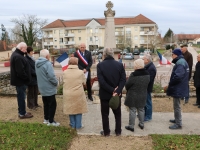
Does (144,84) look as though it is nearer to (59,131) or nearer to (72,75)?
(72,75)

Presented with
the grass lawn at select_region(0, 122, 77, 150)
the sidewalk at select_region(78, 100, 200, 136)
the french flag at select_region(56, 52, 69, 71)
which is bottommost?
the sidewalk at select_region(78, 100, 200, 136)

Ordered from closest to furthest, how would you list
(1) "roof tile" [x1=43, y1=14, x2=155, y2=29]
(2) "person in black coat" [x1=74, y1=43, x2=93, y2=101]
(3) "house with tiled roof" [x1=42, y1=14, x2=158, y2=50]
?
1. (2) "person in black coat" [x1=74, y1=43, x2=93, y2=101]
2. (3) "house with tiled roof" [x1=42, y1=14, x2=158, y2=50]
3. (1) "roof tile" [x1=43, y1=14, x2=155, y2=29]

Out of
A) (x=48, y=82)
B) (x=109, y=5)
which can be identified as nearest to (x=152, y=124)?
(x=48, y=82)

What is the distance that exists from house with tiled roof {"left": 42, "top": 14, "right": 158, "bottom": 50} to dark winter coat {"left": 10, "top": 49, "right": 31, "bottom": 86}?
51.1 metres

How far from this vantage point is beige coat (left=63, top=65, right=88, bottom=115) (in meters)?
4.84

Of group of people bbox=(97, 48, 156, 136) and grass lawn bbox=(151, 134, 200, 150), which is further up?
group of people bbox=(97, 48, 156, 136)

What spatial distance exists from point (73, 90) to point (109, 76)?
98 centimetres

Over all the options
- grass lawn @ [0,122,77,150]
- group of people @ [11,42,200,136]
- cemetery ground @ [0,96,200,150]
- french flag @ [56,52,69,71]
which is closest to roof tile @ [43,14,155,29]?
french flag @ [56,52,69,71]

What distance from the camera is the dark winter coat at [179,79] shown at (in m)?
4.78

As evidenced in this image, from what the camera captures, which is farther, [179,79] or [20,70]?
[20,70]

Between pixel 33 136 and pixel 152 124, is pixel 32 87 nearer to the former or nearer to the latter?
pixel 33 136

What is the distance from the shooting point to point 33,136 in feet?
14.8

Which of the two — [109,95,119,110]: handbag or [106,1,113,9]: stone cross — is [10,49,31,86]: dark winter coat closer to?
[109,95,119,110]: handbag

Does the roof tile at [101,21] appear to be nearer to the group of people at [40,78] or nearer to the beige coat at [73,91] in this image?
the group of people at [40,78]
